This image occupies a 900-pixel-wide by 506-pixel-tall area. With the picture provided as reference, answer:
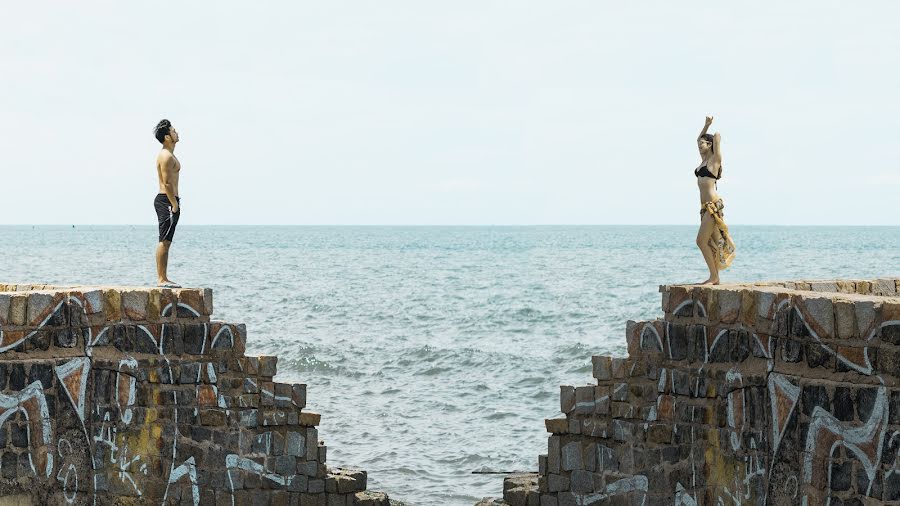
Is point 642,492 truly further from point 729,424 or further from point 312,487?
point 312,487

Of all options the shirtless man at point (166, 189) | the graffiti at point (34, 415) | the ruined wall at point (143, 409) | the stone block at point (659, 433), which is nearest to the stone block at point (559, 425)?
the stone block at point (659, 433)

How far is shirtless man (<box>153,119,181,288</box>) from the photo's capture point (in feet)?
43.1

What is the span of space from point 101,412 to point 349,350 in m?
18.2

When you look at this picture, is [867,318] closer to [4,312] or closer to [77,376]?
[77,376]

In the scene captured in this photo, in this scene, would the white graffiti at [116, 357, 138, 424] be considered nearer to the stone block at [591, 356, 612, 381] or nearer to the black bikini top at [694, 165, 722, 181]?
the stone block at [591, 356, 612, 381]

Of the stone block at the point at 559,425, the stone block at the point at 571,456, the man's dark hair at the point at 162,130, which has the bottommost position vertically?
Answer: the stone block at the point at 571,456

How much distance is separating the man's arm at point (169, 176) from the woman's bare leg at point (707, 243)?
19.3ft

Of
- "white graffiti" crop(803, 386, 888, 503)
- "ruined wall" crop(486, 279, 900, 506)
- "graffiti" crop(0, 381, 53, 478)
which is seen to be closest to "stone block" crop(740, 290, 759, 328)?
"ruined wall" crop(486, 279, 900, 506)

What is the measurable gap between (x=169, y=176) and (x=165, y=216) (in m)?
0.46

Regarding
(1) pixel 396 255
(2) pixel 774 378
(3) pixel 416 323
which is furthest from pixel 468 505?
(1) pixel 396 255

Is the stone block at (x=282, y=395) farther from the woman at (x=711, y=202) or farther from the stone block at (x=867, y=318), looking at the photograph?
the stone block at (x=867, y=318)

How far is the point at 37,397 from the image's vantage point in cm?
1191

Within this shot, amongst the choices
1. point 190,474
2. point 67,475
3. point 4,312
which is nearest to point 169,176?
point 4,312

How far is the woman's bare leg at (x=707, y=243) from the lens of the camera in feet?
40.8
